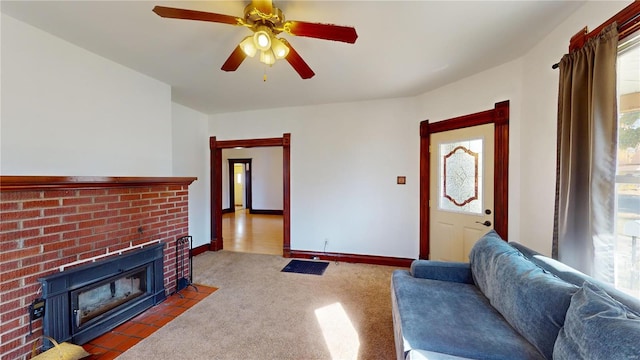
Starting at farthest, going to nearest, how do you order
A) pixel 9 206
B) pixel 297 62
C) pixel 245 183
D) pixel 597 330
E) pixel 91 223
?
pixel 245 183 < pixel 91 223 < pixel 297 62 < pixel 9 206 < pixel 597 330

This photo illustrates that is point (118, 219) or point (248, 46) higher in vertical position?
point (248, 46)

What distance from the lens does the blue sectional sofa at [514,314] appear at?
0.94m

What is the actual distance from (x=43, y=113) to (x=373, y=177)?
3571mm

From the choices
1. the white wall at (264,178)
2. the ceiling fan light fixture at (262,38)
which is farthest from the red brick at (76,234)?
the white wall at (264,178)

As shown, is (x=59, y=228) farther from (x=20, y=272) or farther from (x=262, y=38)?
(x=262, y=38)

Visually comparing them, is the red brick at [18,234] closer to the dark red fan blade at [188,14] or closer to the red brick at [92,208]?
the red brick at [92,208]

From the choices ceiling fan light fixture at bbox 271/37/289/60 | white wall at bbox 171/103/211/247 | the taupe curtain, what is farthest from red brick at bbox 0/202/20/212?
the taupe curtain

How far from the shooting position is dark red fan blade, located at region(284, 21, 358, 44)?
4.67ft

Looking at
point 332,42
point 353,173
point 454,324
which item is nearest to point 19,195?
point 332,42

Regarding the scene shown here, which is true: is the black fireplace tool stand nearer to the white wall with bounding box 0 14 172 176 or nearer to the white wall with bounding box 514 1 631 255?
the white wall with bounding box 0 14 172 176

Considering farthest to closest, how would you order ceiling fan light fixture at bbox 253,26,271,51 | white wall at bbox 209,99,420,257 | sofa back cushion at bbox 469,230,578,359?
white wall at bbox 209,99,420,257 < ceiling fan light fixture at bbox 253,26,271,51 < sofa back cushion at bbox 469,230,578,359

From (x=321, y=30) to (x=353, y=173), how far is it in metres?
2.60

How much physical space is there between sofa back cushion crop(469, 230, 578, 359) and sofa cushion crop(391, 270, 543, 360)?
7 cm

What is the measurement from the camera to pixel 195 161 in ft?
14.2
